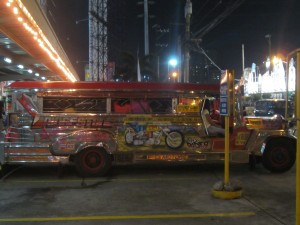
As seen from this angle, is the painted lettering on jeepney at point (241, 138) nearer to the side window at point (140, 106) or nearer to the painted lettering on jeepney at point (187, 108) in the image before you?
the painted lettering on jeepney at point (187, 108)

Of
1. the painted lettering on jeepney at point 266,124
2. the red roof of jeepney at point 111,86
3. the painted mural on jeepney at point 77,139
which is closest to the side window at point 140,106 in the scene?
the red roof of jeepney at point 111,86

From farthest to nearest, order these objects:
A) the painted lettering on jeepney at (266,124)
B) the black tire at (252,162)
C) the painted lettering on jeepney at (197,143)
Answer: the black tire at (252,162), the painted lettering on jeepney at (266,124), the painted lettering on jeepney at (197,143)

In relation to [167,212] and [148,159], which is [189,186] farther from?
[167,212]

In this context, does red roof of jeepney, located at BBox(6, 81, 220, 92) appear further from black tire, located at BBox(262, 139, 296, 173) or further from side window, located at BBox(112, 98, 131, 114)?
black tire, located at BBox(262, 139, 296, 173)

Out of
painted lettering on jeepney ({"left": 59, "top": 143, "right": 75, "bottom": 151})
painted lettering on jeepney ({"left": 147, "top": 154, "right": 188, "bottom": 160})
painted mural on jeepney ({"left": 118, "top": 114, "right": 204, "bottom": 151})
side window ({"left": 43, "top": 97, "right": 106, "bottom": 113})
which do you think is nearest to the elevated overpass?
side window ({"left": 43, "top": 97, "right": 106, "bottom": 113})

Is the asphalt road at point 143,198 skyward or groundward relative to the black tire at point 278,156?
groundward

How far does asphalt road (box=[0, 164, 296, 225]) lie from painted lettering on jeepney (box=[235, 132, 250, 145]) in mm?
814

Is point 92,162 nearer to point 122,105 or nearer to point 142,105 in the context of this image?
point 122,105

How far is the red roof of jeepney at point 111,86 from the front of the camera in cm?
986

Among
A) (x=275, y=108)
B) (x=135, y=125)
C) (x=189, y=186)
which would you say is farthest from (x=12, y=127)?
(x=275, y=108)

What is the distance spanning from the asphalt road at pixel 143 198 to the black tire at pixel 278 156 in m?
0.20

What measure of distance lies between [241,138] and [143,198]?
3.49 m

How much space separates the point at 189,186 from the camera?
909 centimetres

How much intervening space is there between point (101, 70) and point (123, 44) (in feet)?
43.4
